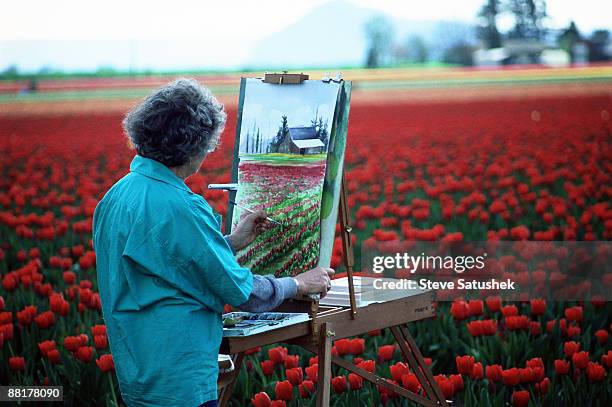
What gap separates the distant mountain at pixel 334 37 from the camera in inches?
675

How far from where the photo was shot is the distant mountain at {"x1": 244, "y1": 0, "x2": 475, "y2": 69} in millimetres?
17156

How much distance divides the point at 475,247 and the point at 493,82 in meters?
12.1

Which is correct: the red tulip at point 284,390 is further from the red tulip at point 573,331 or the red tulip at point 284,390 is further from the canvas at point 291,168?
the red tulip at point 573,331

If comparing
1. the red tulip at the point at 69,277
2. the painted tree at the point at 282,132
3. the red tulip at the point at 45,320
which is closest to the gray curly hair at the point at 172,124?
the painted tree at the point at 282,132

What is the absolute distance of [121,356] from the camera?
2.85m

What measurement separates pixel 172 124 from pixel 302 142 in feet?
2.37

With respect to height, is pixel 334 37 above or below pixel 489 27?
below

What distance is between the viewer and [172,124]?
9.27ft

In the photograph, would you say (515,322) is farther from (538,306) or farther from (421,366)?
(421,366)

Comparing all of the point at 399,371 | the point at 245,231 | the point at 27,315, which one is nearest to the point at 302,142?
the point at 245,231

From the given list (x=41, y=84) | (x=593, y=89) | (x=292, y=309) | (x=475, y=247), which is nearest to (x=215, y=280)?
(x=292, y=309)

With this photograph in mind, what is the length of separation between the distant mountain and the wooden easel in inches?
522

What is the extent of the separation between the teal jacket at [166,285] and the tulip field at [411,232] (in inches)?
38.1

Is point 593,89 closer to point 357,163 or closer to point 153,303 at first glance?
point 357,163
